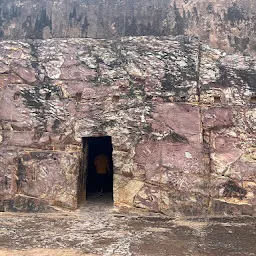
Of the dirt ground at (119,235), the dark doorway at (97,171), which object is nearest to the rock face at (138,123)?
the dirt ground at (119,235)

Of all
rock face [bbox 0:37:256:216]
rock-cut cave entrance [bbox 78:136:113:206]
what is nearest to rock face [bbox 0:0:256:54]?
rock face [bbox 0:37:256:216]

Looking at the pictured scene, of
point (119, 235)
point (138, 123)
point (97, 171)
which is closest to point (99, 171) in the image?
point (97, 171)

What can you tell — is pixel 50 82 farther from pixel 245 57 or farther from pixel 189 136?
pixel 245 57

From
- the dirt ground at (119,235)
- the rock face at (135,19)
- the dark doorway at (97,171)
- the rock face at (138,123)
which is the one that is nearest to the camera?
the dirt ground at (119,235)

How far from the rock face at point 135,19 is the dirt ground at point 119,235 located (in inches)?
112

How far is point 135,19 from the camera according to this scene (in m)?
6.14

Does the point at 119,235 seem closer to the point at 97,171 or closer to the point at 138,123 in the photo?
the point at 138,123

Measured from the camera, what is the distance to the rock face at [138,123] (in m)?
5.05

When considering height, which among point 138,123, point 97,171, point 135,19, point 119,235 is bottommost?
point 119,235

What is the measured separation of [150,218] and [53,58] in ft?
9.28

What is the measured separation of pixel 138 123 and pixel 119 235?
174 centimetres

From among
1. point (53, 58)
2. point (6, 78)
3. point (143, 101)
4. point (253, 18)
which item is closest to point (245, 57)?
point (253, 18)

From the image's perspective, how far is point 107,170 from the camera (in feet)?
22.1

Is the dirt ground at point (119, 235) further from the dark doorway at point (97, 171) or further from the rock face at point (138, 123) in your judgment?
the dark doorway at point (97, 171)
